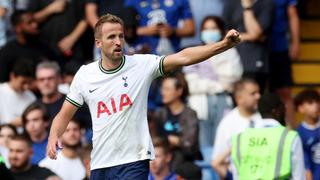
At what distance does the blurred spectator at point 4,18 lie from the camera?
14.9 meters

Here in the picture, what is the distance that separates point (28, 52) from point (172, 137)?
2.67 metres

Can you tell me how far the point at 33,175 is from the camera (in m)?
12.2

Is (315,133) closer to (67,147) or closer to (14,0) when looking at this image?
(67,147)

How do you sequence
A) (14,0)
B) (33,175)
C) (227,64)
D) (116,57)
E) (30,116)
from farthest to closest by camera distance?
(14,0)
(227,64)
(30,116)
(33,175)
(116,57)

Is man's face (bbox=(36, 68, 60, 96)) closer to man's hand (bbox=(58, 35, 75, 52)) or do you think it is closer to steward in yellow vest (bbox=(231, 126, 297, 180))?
man's hand (bbox=(58, 35, 75, 52))

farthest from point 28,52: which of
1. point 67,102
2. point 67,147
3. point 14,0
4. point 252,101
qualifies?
point 67,102

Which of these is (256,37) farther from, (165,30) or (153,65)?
(153,65)

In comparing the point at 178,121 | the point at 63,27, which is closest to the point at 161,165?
the point at 178,121

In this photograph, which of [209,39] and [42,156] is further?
[209,39]

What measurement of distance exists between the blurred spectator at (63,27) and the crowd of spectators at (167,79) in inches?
0.5

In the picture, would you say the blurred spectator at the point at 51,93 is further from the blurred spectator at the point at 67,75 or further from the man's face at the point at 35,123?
Answer: the man's face at the point at 35,123

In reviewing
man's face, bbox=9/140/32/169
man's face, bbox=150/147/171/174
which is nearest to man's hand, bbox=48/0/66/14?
man's face, bbox=9/140/32/169

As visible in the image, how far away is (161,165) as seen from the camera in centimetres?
1242

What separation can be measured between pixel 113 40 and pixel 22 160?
11.7 feet
